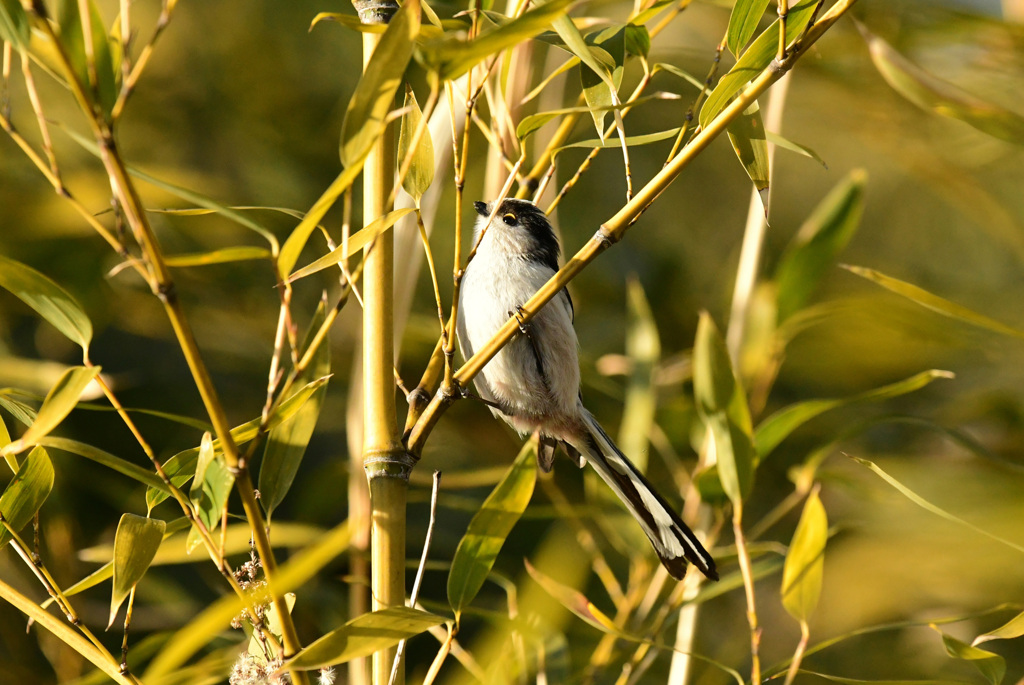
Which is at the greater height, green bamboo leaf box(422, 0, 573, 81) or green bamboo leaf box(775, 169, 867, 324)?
green bamboo leaf box(422, 0, 573, 81)

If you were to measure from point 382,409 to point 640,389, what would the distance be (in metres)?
0.88

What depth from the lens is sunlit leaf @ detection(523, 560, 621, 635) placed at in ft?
3.36

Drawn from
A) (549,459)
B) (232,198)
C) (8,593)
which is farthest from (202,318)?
(8,593)

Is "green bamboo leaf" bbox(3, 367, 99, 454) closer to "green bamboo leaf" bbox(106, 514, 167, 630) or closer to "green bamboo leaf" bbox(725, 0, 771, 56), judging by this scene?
"green bamboo leaf" bbox(106, 514, 167, 630)

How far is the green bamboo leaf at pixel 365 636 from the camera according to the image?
64 centimetres

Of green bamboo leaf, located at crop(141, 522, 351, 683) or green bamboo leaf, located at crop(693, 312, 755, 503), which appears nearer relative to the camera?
green bamboo leaf, located at crop(141, 522, 351, 683)

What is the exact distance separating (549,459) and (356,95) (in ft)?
4.20

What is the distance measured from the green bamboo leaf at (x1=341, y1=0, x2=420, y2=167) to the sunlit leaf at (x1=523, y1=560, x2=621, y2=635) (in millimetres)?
605

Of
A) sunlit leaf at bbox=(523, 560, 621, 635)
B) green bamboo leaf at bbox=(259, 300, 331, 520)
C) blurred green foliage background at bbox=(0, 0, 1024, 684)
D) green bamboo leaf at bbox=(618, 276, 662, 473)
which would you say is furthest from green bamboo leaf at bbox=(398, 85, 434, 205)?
green bamboo leaf at bbox=(618, 276, 662, 473)

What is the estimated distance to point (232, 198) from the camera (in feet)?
7.40

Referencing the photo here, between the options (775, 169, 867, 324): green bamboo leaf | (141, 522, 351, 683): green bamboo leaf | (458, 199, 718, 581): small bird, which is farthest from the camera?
(458, 199, 718, 581): small bird

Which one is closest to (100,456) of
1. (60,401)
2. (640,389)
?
(60,401)

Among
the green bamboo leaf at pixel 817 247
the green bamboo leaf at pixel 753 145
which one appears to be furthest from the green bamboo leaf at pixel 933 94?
the green bamboo leaf at pixel 817 247

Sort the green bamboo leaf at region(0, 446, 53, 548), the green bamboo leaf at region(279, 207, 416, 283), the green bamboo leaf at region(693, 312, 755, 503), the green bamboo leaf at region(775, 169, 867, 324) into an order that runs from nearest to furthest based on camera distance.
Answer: the green bamboo leaf at region(279, 207, 416, 283) < the green bamboo leaf at region(0, 446, 53, 548) < the green bamboo leaf at region(693, 312, 755, 503) < the green bamboo leaf at region(775, 169, 867, 324)
